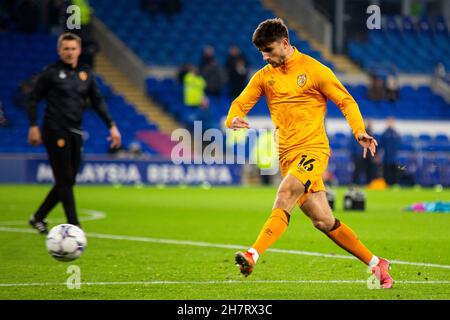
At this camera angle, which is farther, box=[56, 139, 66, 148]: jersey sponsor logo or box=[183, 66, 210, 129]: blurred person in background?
box=[183, 66, 210, 129]: blurred person in background

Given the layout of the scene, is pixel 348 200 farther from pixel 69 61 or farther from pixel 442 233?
pixel 69 61

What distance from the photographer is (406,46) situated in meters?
41.5

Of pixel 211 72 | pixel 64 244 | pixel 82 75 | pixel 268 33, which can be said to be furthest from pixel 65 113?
pixel 211 72

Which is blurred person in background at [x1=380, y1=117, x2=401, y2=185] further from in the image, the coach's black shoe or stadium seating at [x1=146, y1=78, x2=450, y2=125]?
the coach's black shoe

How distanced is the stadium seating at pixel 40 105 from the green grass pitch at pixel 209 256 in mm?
9360

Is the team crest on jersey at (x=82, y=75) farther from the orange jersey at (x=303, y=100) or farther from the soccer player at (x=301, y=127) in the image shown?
the orange jersey at (x=303, y=100)

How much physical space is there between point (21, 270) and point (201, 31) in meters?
28.1

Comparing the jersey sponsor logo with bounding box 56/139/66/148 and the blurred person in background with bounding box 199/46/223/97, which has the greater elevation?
the blurred person in background with bounding box 199/46/223/97

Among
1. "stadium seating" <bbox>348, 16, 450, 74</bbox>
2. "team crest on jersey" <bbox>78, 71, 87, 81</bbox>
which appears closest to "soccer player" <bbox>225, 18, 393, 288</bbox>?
"team crest on jersey" <bbox>78, 71, 87, 81</bbox>

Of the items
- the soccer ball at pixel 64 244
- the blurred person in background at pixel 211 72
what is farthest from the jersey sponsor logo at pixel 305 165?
the blurred person in background at pixel 211 72

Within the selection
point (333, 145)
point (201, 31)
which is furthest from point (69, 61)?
point (201, 31)

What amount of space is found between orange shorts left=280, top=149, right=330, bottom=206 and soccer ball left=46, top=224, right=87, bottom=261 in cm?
211

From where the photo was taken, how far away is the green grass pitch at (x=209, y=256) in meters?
8.57

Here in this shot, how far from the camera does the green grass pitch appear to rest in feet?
28.1
